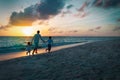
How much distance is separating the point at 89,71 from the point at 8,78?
3.81 metres

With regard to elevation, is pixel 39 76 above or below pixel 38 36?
below

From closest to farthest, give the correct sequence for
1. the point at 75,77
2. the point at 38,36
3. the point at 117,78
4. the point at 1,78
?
the point at 117,78 < the point at 75,77 < the point at 1,78 < the point at 38,36

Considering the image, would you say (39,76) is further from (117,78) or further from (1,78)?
(117,78)

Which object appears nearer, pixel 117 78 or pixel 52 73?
pixel 117 78

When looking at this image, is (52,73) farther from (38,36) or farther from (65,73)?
(38,36)

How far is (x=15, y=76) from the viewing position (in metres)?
7.83

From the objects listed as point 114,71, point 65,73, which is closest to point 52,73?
point 65,73

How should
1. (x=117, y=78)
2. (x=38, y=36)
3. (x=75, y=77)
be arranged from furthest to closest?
(x=38, y=36), (x=75, y=77), (x=117, y=78)

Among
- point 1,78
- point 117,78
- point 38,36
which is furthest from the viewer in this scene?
point 38,36

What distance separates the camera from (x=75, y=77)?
7.06 m

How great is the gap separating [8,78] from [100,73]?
4.21 m

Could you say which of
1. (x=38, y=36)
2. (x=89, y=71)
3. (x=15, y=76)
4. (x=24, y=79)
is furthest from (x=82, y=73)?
(x=38, y=36)

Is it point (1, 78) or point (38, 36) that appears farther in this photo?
point (38, 36)

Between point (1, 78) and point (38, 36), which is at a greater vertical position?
point (38, 36)
